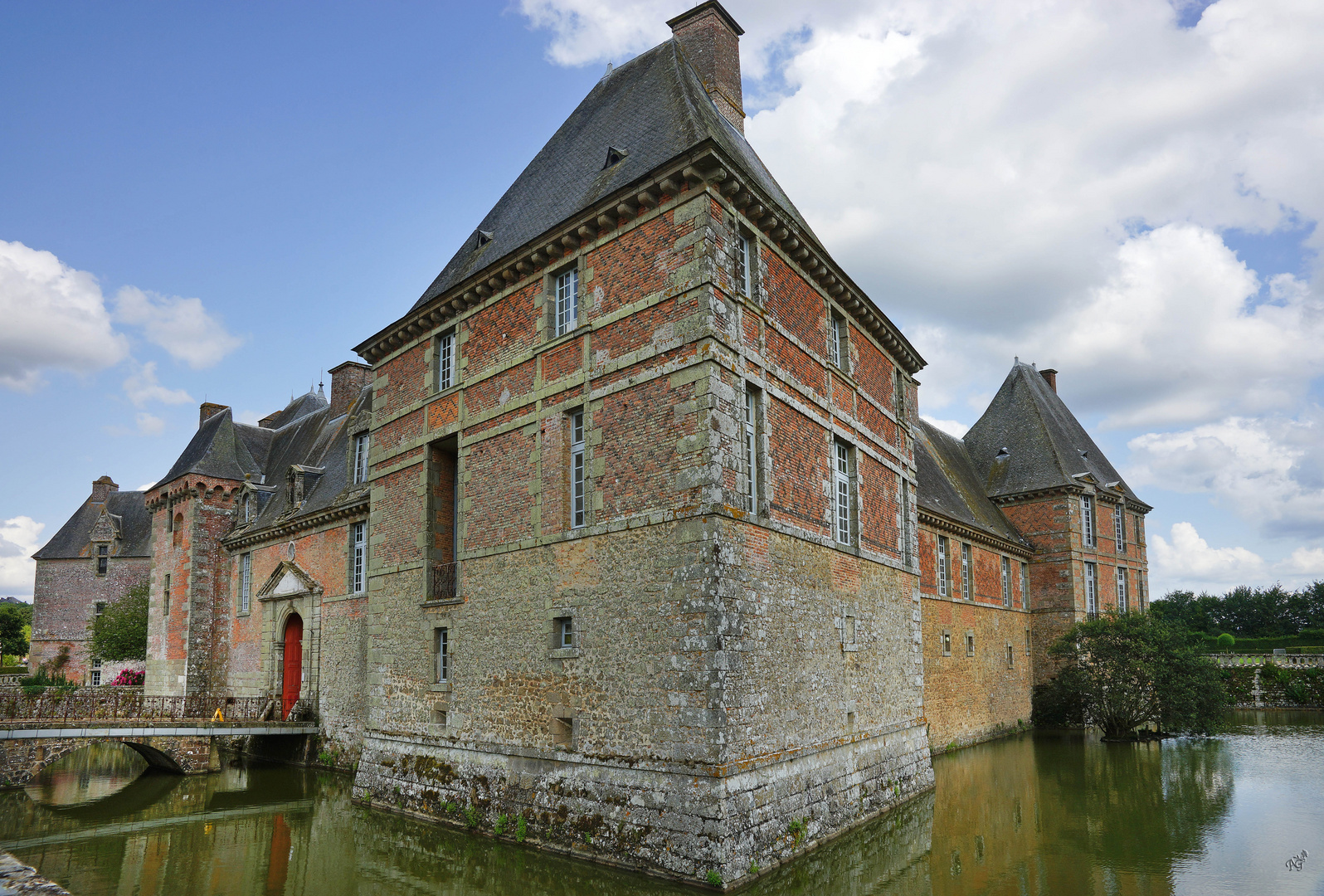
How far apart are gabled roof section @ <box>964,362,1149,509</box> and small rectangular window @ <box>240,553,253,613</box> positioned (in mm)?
22610

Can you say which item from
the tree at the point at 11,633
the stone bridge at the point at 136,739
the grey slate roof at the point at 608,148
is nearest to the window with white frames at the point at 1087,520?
the grey slate roof at the point at 608,148

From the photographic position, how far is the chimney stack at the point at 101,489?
3716 cm

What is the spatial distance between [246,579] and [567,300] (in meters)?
15.6

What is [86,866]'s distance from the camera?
→ 11.0 metres

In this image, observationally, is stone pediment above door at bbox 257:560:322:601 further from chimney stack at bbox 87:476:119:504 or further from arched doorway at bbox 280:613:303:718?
chimney stack at bbox 87:476:119:504

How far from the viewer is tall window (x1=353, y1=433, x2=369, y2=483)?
1912 centimetres

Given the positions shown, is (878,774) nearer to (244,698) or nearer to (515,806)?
(515,806)

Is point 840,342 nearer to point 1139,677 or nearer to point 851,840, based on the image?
point 851,840

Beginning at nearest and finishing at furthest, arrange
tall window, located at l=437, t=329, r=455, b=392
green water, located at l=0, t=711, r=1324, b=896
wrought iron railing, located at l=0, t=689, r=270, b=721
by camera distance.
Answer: green water, located at l=0, t=711, r=1324, b=896
tall window, located at l=437, t=329, r=455, b=392
wrought iron railing, located at l=0, t=689, r=270, b=721

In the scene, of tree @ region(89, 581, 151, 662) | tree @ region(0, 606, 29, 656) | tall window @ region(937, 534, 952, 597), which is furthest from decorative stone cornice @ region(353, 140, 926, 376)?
tree @ region(0, 606, 29, 656)

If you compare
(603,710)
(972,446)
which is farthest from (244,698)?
(972,446)

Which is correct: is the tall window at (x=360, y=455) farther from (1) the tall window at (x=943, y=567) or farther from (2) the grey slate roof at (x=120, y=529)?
(2) the grey slate roof at (x=120, y=529)

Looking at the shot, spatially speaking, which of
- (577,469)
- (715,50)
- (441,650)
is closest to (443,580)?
(441,650)

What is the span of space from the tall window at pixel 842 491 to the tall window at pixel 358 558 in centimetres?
1028
